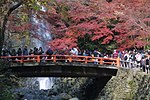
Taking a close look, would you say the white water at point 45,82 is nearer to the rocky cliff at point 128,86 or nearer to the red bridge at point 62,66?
the red bridge at point 62,66

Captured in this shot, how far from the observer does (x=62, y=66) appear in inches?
963

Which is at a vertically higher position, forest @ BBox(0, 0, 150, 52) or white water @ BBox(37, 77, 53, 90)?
forest @ BBox(0, 0, 150, 52)

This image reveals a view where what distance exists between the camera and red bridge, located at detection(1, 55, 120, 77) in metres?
23.5

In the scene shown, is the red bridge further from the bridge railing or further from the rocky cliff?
the rocky cliff

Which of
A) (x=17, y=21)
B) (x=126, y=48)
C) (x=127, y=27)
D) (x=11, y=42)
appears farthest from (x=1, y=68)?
(x=11, y=42)

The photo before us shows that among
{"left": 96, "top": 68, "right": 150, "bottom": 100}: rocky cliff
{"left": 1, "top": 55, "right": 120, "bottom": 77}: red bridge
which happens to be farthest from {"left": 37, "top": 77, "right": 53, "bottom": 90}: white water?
{"left": 96, "top": 68, "right": 150, "bottom": 100}: rocky cliff

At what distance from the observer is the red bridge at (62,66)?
23516 millimetres

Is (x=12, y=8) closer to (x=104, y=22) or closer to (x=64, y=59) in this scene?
(x=64, y=59)

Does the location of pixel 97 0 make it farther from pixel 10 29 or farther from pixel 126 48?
pixel 10 29

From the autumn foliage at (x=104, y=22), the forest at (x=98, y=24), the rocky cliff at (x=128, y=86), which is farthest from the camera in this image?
the autumn foliage at (x=104, y=22)

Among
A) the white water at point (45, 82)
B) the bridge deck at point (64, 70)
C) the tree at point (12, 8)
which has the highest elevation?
the tree at point (12, 8)

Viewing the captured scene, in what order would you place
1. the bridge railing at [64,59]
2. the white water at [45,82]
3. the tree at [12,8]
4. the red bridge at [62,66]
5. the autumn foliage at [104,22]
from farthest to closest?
the white water at [45,82]
the autumn foliage at [104,22]
the red bridge at [62,66]
the bridge railing at [64,59]
the tree at [12,8]

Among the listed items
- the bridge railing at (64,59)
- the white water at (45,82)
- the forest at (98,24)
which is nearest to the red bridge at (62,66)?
the bridge railing at (64,59)

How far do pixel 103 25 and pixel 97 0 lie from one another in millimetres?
2209
